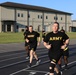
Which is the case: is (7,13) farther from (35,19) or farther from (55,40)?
(55,40)

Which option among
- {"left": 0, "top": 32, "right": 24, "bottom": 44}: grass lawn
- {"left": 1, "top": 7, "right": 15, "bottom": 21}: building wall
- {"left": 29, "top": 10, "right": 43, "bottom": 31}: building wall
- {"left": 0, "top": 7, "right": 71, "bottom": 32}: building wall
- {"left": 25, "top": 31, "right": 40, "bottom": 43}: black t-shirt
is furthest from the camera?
{"left": 29, "top": 10, "right": 43, "bottom": 31}: building wall

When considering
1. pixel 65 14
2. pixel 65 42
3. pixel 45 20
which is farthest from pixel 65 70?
pixel 65 14

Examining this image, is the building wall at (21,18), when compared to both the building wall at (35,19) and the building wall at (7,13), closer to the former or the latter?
the building wall at (7,13)

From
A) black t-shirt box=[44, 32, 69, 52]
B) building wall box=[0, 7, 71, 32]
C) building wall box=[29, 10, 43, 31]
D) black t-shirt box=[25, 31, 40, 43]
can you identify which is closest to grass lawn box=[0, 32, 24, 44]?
black t-shirt box=[25, 31, 40, 43]

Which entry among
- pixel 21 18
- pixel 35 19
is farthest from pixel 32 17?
pixel 21 18

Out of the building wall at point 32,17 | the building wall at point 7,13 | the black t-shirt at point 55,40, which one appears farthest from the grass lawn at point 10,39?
the building wall at point 32,17

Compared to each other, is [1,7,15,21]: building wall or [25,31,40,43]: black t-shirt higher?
[1,7,15,21]: building wall

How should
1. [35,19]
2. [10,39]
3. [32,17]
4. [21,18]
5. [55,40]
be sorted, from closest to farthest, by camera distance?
1. [55,40]
2. [10,39]
3. [21,18]
4. [32,17]
5. [35,19]

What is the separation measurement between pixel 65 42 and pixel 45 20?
9527 cm

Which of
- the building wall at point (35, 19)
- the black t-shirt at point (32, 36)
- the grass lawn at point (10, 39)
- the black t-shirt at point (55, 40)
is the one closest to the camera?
the black t-shirt at point (55, 40)

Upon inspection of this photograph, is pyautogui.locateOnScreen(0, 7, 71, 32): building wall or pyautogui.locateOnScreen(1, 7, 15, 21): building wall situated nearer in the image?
pyautogui.locateOnScreen(1, 7, 15, 21): building wall

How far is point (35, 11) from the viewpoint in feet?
324

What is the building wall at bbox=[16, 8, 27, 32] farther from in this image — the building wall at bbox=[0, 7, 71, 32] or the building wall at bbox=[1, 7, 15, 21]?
the building wall at bbox=[1, 7, 15, 21]

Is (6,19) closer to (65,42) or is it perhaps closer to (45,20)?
(45,20)
